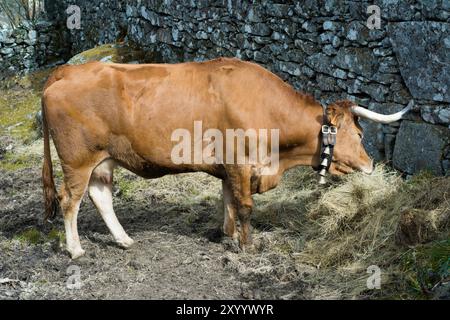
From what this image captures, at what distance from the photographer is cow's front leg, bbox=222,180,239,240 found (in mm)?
6832

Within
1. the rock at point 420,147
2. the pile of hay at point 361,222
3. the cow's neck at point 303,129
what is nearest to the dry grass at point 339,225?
the pile of hay at point 361,222

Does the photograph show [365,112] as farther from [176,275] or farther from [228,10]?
[228,10]

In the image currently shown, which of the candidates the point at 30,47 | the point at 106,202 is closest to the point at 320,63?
the point at 106,202

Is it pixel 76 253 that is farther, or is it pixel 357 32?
pixel 357 32

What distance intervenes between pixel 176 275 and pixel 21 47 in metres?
10.9

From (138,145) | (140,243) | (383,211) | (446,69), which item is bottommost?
(140,243)

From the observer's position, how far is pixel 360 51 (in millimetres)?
7801

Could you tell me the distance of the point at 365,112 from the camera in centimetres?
627

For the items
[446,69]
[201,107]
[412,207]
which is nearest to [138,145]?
[201,107]

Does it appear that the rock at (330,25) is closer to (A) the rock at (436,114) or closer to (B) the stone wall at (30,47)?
(A) the rock at (436,114)

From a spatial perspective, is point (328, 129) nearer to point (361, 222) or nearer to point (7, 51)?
point (361, 222)

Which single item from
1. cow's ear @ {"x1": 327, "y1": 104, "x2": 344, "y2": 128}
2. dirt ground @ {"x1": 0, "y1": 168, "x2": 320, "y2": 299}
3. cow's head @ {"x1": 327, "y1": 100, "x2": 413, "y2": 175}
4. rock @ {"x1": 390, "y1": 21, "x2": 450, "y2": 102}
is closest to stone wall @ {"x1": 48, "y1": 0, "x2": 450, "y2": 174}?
rock @ {"x1": 390, "y1": 21, "x2": 450, "y2": 102}

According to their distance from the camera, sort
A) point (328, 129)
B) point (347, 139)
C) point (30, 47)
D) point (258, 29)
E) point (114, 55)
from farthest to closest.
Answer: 1. point (30, 47)
2. point (114, 55)
3. point (258, 29)
4. point (347, 139)
5. point (328, 129)

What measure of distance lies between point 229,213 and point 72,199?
147 cm
